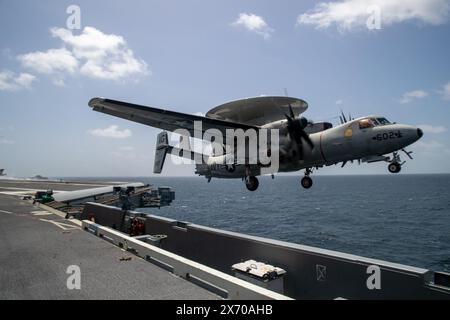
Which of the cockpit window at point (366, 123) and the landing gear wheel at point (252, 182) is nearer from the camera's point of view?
the cockpit window at point (366, 123)

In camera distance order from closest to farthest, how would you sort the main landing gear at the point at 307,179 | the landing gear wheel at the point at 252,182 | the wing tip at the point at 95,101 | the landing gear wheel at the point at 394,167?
the landing gear wheel at the point at 394,167, the wing tip at the point at 95,101, the main landing gear at the point at 307,179, the landing gear wheel at the point at 252,182

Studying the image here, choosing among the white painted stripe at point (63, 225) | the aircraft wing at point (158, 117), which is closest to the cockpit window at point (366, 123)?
the aircraft wing at point (158, 117)

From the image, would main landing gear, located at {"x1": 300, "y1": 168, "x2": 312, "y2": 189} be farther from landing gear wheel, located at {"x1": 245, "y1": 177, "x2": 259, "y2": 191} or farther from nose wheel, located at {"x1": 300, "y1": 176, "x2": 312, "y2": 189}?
landing gear wheel, located at {"x1": 245, "y1": 177, "x2": 259, "y2": 191}

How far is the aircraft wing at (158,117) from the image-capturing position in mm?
17484

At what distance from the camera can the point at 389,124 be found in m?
16.0

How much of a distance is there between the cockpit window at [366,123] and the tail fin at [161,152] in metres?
20.6

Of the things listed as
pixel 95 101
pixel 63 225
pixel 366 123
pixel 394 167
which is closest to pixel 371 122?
pixel 366 123

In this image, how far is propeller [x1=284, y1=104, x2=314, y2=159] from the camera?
57.9 ft

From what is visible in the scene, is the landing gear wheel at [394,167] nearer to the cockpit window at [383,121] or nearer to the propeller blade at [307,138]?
the cockpit window at [383,121]

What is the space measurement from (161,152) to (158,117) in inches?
551

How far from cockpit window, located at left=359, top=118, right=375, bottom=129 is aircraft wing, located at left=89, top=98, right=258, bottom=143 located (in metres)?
6.06

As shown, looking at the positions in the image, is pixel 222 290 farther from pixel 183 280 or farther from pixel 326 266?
pixel 326 266

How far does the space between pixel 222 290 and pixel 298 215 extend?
71.3 metres
